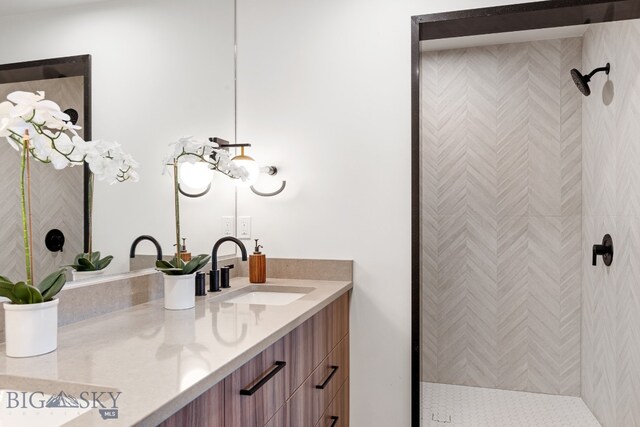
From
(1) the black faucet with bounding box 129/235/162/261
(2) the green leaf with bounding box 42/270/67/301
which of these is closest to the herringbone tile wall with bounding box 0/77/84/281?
(2) the green leaf with bounding box 42/270/67/301

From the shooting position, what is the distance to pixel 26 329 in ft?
3.36

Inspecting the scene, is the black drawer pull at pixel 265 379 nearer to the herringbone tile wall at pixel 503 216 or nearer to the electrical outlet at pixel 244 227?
the electrical outlet at pixel 244 227

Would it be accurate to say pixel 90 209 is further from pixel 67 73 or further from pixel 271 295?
pixel 271 295

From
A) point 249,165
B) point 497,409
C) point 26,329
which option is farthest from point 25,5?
point 497,409

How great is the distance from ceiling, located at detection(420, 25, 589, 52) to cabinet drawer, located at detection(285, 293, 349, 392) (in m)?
1.84

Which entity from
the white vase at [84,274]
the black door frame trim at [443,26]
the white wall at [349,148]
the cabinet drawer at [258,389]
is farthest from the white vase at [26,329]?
the black door frame trim at [443,26]

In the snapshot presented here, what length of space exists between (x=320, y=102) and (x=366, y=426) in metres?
1.51

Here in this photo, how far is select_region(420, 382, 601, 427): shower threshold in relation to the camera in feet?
9.12

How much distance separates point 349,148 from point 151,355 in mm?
1380

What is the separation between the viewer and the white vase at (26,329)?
1020mm

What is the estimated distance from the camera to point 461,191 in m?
3.37

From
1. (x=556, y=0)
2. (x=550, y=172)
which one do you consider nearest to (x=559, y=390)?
(x=550, y=172)

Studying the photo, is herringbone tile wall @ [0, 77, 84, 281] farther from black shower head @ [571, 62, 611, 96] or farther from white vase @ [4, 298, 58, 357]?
black shower head @ [571, 62, 611, 96]

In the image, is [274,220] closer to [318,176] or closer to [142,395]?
[318,176]
